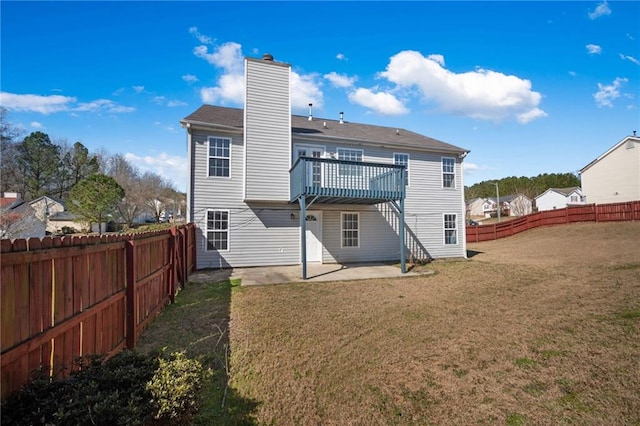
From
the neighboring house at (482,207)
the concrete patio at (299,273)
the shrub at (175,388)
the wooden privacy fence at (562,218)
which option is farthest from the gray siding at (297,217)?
the neighboring house at (482,207)

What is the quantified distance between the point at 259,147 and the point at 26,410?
1045 centimetres

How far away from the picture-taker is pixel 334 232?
510 inches

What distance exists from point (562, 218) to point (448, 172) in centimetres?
1472

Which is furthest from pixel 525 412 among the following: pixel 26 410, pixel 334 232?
pixel 334 232

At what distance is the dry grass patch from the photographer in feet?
9.91

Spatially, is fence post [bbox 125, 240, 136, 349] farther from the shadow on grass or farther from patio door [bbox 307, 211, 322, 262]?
patio door [bbox 307, 211, 322, 262]

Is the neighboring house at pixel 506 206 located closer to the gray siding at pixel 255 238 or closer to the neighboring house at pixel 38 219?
the gray siding at pixel 255 238

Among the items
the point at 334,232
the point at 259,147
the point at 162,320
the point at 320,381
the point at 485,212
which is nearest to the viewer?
the point at 320,381

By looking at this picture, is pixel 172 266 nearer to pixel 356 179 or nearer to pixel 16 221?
pixel 356 179

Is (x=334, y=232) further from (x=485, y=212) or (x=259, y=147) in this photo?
(x=485, y=212)

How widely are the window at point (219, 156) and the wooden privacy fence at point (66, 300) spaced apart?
701cm

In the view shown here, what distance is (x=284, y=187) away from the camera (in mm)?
11836

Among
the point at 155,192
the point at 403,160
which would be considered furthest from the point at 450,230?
the point at 155,192

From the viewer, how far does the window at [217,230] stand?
11411 millimetres
